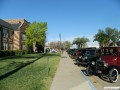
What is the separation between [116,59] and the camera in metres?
13.5

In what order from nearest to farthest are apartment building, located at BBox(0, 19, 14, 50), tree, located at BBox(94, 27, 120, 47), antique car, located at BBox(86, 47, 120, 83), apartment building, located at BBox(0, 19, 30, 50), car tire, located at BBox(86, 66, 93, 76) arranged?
antique car, located at BBox(86, 47, 120, 83) < car tire, located at BBox(86, 66, 93, 76) < apartment building, located at BBox(0, 19, 14, 50) < apartment building, located at BBox(0, 19, 30, 50) < tree, located at BBox(94, 27, 120, 47)

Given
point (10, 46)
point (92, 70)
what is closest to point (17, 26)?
point (10, 46)

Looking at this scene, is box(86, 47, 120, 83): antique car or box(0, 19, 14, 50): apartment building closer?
box(86, 47, 120, 83): antique car

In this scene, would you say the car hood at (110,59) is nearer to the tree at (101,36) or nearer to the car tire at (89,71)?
the car tire at (89,71)

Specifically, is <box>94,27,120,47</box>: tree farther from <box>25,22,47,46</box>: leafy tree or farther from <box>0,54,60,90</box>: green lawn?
<box>0,54,60,90</box>: green lawn

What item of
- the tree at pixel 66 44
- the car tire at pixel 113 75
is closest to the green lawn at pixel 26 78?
the car tire at pixel 113 75

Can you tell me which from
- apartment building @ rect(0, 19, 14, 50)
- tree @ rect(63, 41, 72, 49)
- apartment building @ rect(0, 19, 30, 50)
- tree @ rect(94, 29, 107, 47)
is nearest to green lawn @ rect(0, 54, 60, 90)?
apartment building @ rect(0, 19, 14, 50)

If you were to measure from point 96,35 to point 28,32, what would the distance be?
32658mm

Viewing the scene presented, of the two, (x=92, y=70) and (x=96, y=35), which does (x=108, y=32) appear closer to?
(x=96, y=35)

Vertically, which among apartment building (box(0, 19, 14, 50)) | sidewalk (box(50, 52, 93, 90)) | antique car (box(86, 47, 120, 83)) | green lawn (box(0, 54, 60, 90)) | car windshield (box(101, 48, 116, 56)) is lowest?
sidewalk (box(50, 52, 93, 90))

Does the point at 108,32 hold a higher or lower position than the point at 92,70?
higher

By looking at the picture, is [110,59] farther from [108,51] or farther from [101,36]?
[101,36]

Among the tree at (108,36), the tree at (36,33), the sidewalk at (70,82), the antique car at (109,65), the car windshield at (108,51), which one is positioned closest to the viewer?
the sidewalk at (70,82)

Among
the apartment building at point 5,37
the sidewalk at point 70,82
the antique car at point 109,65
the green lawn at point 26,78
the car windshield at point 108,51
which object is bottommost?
the sidewalk at point 70,82
